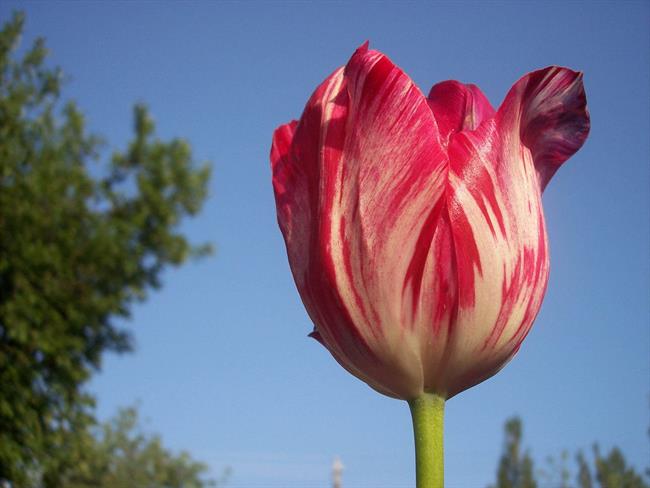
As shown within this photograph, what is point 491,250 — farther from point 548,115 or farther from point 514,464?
point 514,464

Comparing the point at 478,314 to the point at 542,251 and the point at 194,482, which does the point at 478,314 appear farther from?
the point at 194,482

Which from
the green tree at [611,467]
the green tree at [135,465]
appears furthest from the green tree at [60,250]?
the green tree at [611,467]

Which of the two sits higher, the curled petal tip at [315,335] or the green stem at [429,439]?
the curled petal tip at [315,335]

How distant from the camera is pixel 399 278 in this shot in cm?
45

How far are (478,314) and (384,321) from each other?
0.06 meters

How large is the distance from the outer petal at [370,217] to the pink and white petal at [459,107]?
0.08m

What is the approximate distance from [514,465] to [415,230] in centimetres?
2187

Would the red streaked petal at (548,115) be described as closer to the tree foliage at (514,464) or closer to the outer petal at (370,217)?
the outer petal at (370,217)

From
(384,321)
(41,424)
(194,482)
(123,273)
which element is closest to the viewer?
(384,321)

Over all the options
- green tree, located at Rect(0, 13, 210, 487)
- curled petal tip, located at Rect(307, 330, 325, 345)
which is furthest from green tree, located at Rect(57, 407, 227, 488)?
curled petal tip, located at Rect(307, 330, 325, 345)

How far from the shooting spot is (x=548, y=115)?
545 millimetres

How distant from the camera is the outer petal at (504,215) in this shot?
17.7 inches

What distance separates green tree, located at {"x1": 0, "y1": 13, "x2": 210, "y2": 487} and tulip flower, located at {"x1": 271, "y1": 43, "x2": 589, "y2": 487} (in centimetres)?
938

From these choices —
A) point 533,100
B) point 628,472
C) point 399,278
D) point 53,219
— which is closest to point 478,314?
point 399,278
